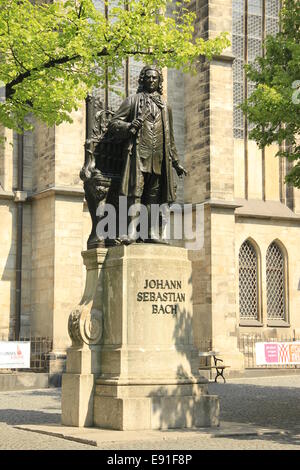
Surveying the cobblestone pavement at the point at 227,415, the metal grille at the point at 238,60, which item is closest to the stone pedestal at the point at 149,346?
the cobblestone pavement at the point at 227,415

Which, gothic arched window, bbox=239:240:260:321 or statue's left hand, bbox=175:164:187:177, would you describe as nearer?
statue's left hand, bbox=175:164:187:177

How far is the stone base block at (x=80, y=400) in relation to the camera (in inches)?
434

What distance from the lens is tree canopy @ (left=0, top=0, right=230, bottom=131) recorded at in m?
13.4

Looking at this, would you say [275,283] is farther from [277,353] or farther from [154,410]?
[154,410]

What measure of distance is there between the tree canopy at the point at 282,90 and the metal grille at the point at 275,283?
42.1ft

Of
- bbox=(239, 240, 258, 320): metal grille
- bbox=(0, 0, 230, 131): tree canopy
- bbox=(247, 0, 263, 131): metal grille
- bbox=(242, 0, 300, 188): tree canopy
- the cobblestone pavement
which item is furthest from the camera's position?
bbox=(247, 0, 263, 131): metal grille

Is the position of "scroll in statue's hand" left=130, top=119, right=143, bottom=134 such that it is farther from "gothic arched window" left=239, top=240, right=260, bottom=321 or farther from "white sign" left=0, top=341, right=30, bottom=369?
"gothic arched window" left=239, top=240, right=260, bottom=321

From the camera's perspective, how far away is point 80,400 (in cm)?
1101

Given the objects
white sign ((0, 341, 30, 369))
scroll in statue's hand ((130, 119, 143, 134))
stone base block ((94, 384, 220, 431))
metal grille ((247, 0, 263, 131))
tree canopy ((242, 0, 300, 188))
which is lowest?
stone base block ((94, 384, 220, 431))

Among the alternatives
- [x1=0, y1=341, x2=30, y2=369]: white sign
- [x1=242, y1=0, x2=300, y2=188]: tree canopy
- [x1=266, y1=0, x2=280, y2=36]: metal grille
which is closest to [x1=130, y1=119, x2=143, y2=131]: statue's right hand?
[x1=242, y1=0, x2=300, y2=188]: tree canopy

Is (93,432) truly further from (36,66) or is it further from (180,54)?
(180,54)

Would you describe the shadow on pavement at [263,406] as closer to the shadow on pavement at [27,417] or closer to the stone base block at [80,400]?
the stone base block at [80,400]

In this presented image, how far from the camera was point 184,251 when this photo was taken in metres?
11.5

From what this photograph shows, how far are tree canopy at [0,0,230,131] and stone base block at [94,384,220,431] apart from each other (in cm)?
574
